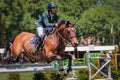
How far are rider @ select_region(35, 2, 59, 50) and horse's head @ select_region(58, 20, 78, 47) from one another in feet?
0.69

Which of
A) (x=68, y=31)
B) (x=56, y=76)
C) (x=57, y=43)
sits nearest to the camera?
(x=68, y=31)

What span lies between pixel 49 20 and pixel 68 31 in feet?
3.07

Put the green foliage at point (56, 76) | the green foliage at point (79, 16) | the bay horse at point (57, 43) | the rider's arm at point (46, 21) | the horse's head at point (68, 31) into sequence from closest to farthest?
the horse's head at point (68, 31) < the bay horse at point (57, 43) < the rider's arm at point (46, 21) < the green foliage at point (56, 76) < the green foliage at point (79, 16)

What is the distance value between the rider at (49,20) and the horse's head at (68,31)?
0.69 ft

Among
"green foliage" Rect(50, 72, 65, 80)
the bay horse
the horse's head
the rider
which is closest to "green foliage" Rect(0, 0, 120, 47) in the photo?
"green foliage" Rect(50, 72, 65, 80)

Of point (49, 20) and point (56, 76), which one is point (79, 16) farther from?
point (49, 20)

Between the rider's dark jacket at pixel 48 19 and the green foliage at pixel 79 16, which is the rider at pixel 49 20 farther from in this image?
the green foliage at pixel 79 16

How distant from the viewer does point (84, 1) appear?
76.8m

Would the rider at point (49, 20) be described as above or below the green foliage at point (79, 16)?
above

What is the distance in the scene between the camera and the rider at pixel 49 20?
12281 millimetres

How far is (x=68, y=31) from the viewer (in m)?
11.7

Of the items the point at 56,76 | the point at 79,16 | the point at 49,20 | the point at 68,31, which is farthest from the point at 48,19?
the point at 79,16

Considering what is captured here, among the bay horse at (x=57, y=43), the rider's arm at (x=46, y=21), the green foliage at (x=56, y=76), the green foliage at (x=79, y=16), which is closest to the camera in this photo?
the bay horse at (x=57, y=43)

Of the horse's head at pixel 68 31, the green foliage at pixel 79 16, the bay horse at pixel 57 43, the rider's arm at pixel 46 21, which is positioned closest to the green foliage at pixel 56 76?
the bay horse at pixel 57 43
